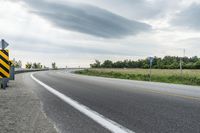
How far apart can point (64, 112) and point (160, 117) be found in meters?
2.59

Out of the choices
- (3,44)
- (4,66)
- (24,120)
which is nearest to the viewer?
(24,120)

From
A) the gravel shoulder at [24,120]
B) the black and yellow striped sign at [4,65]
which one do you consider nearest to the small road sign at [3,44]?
the black and yellow striped sign at [4,65]

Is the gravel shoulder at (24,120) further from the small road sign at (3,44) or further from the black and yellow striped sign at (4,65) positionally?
the small road sign at (3,44)

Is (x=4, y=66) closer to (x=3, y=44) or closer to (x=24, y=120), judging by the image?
(x=3, y=44)

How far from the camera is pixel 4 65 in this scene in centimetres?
1527

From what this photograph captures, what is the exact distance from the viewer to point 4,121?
258 inches

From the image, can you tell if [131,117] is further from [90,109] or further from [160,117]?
[90,109]

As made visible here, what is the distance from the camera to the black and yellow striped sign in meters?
15.1

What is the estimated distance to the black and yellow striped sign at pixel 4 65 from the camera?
15.1m

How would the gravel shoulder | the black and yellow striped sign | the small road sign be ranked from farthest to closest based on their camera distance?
the small road sign → the black and yellow striped sign → the gravel shoulder

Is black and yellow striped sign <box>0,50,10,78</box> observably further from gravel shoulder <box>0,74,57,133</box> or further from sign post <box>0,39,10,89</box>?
gravel shoulder <box>0,74,57,133</box>

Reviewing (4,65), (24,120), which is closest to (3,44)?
(4,65)

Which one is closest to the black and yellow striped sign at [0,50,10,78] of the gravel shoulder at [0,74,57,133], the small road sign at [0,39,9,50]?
the small road sign at [0,39,9,50]

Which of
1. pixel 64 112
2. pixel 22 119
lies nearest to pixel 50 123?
pixel 22 119
